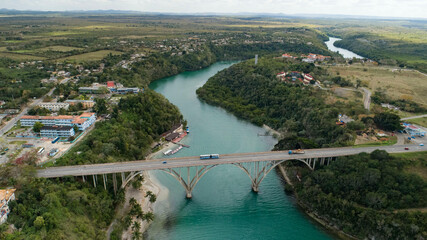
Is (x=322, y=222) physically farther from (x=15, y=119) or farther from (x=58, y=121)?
(x=15, y=119)

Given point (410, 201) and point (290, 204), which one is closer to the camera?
point (410, 201)

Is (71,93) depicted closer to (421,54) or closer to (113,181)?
(113,181)

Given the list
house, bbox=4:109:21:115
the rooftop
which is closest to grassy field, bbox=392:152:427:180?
the rooftop

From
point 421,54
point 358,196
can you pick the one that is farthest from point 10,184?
point 421,54

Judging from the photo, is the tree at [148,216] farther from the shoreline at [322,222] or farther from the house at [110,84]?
the house at [110,84]

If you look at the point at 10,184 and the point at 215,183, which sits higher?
the point at 10,184

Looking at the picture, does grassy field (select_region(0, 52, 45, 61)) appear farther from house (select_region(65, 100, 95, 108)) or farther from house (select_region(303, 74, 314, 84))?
house (select_region(303, 74, 314, 84))
